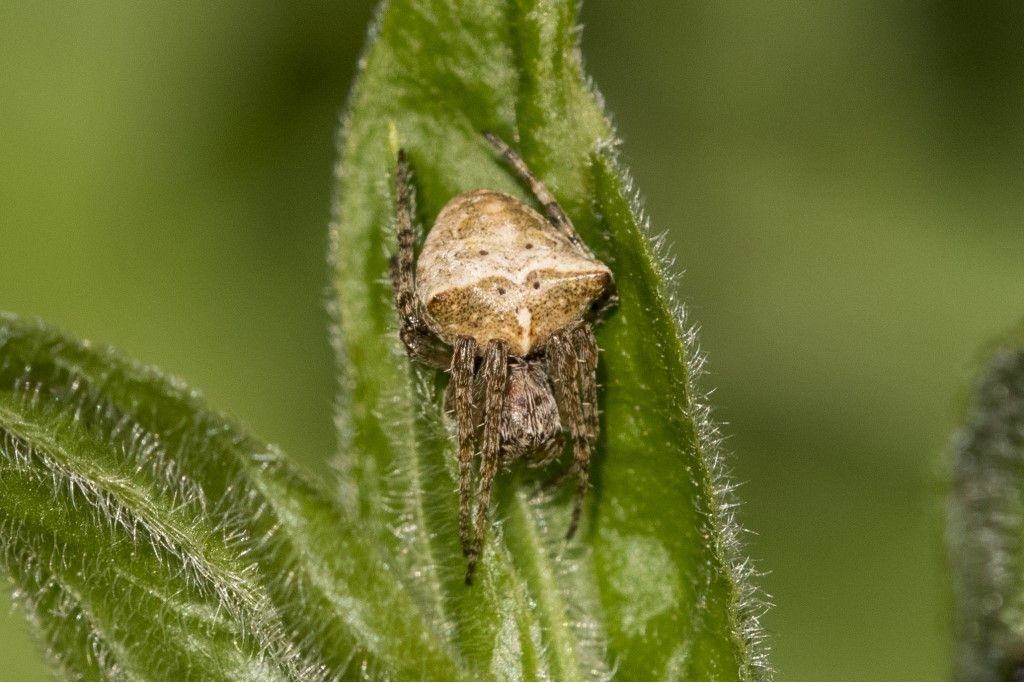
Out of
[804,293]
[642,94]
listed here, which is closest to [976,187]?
[804,293]

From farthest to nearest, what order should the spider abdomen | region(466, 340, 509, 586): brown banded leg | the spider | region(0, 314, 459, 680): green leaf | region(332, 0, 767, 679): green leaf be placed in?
the spider abdomen < the spider < region(466, 340, 509, 586): brown banded leg < region(332, 0, 767, 679): green leaf < region(0, 314, 459, 680): green leaf

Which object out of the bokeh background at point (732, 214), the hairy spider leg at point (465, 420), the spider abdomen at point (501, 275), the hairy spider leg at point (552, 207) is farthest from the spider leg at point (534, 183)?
the bokeh background at point (732, 214)

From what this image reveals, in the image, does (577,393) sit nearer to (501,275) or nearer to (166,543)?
(501,275)

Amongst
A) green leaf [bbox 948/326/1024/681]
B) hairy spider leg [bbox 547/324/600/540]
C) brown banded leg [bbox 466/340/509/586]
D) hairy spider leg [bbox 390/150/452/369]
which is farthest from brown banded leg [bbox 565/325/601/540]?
green leaf [bbox 948/326/1024/681]

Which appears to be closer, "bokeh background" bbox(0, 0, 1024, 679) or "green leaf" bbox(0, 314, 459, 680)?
"green leaf" bbox(0, 314, 459, 680)

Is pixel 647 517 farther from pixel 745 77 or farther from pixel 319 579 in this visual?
pixel 745 77

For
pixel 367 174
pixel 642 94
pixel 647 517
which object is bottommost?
pixel 647 517

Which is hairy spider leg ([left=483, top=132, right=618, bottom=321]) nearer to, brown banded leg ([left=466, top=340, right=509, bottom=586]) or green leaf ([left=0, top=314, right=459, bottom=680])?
brown banded leg ([left=466, top=340, right=509, bottom=586])
